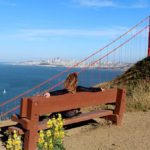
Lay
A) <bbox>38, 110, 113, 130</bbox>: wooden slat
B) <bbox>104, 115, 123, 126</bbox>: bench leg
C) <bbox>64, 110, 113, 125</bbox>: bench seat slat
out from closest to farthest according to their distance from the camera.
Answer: <bbox>38, 110, 113, 130</bbox>: wooden slat → <bbox>64, 110, 113, 125</bbox>: bench seat slat → <bbox>104, 115, 123, 126</bbox>: bench leg

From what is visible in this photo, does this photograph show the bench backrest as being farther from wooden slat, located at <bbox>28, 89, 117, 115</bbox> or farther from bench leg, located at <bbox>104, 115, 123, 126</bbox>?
bench leg, located at <bbox>104, 115, 123, 126</bbox>

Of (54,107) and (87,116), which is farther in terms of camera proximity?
(87,116)

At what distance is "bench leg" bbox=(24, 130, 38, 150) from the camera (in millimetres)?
6383

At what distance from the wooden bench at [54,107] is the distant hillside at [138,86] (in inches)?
61.1

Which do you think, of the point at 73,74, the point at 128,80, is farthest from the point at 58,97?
the point at 128,80

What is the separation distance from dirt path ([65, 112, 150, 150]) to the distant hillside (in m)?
1.17

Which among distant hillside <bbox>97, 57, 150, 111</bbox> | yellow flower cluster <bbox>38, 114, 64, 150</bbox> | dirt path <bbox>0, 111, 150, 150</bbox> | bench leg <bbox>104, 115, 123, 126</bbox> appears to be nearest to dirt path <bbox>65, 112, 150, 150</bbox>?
dirt path <bbox>0, 111, 150, 150</bbox>

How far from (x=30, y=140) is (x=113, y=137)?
4.83ft

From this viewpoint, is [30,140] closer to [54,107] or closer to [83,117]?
[54,107]

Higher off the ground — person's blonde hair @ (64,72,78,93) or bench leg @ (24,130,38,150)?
person's blonde hair @ (64,72,78,93)

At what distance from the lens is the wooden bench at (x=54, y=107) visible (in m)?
6.38

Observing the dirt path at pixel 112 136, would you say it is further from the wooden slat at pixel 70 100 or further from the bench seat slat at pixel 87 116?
the wooden slat at pixel 70 100

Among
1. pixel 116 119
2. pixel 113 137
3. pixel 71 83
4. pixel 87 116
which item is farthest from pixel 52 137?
pixel 116 119

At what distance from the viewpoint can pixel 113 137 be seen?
7.07 metres
